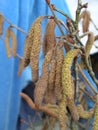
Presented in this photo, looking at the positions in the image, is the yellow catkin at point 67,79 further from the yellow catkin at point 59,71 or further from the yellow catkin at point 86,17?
the yellow catkin at point 86,17

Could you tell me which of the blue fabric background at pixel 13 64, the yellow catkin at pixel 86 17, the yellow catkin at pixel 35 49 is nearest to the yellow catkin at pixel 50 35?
the yellow catkin at pixel 35 49

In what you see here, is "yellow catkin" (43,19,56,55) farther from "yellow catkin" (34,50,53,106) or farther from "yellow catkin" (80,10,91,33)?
"yellow catkin" (80,10,91,33)

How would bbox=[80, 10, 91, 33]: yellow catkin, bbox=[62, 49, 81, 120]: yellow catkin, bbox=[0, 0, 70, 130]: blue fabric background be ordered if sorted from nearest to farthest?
1. bbox=[62, 49, 81, 120]: yellow catkin
2. bbox=[80, 10, 91, 33]: yellow catkin
3. bbox=[0, 0, 70, 130]: blue fabric background

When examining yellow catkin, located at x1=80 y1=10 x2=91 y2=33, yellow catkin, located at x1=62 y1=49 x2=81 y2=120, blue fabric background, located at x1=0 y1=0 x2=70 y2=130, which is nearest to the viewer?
yellow catkin, located at x1=62 y1=49 x2=81 y2=120

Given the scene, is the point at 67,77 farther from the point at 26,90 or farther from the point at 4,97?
the point at 26,90

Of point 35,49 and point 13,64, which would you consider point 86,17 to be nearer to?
point 35,49

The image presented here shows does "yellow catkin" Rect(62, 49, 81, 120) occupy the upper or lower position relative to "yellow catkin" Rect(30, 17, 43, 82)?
lower

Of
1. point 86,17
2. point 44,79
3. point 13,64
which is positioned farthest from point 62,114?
point 13,64

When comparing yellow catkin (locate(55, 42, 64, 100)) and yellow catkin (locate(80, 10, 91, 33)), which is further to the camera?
yellow catkin (locate(80, 10, 91, 33))

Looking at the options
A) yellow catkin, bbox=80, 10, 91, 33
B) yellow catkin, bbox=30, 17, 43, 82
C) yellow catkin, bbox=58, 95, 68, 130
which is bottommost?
yellow catkin, bbox=58, 95, 68, 130

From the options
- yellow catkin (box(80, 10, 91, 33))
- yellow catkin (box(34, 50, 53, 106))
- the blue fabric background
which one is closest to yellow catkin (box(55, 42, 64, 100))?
yellow catkin (box(34, 50, 53, 106))
